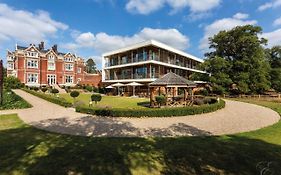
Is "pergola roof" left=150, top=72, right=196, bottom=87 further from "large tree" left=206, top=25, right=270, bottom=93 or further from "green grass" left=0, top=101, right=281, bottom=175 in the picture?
"large tree" left=206, top=25, right=270, bottom=93

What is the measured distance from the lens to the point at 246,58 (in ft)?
116

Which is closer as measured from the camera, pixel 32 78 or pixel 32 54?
pixel 32 54

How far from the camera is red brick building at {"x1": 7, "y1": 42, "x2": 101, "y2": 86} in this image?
49031mm

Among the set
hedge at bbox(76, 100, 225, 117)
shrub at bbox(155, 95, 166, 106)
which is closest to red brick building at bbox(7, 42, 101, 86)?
hedge at bbox(76, 100, 225, 117)

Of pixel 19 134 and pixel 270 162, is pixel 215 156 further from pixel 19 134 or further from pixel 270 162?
pixel 19 134

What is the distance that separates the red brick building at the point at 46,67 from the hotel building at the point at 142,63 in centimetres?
1668

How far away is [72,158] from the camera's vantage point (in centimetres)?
598

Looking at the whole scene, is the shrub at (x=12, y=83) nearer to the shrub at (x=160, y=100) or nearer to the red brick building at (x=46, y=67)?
the red brick building at (x=46, y=67)

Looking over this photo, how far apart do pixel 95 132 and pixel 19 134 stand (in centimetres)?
368

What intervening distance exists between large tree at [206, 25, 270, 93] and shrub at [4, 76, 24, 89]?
1911 inches

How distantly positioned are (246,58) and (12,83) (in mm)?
52689

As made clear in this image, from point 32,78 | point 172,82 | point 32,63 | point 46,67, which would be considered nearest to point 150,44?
point 172,82

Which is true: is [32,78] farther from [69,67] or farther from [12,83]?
[69,67]

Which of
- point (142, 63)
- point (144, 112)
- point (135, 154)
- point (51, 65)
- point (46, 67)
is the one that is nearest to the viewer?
point (135, 154)
